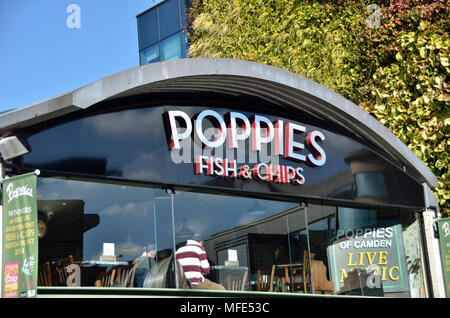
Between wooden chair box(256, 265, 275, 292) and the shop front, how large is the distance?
0.8 inches

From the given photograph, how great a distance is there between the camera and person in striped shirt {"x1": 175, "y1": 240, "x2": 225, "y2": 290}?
10852mm

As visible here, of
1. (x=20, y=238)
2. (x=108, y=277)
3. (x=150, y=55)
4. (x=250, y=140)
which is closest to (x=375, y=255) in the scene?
(x=250, y=140)

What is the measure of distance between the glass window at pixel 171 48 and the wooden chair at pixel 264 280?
702 inches

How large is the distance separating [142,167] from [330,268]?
196 inches

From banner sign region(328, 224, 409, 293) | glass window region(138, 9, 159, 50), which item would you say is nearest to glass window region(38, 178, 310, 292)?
banner sign region(328, 224, 409, 293)

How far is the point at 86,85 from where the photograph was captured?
932 centimetres

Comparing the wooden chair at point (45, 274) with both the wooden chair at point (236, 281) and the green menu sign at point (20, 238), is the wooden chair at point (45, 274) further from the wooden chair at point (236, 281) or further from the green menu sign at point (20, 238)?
the wooden chair at point (236, 281)

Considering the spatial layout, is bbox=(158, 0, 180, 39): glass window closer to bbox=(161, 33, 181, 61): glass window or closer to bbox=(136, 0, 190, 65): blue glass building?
bbox=(136, 0, 190, 65): blue glass building

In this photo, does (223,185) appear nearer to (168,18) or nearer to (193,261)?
(193,261)

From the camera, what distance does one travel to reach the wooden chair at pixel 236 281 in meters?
11.3

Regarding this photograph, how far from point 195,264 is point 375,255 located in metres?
4.74

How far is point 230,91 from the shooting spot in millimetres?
11750

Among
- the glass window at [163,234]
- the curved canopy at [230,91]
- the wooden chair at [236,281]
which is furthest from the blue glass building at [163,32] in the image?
the wooden chair at [236,281]
